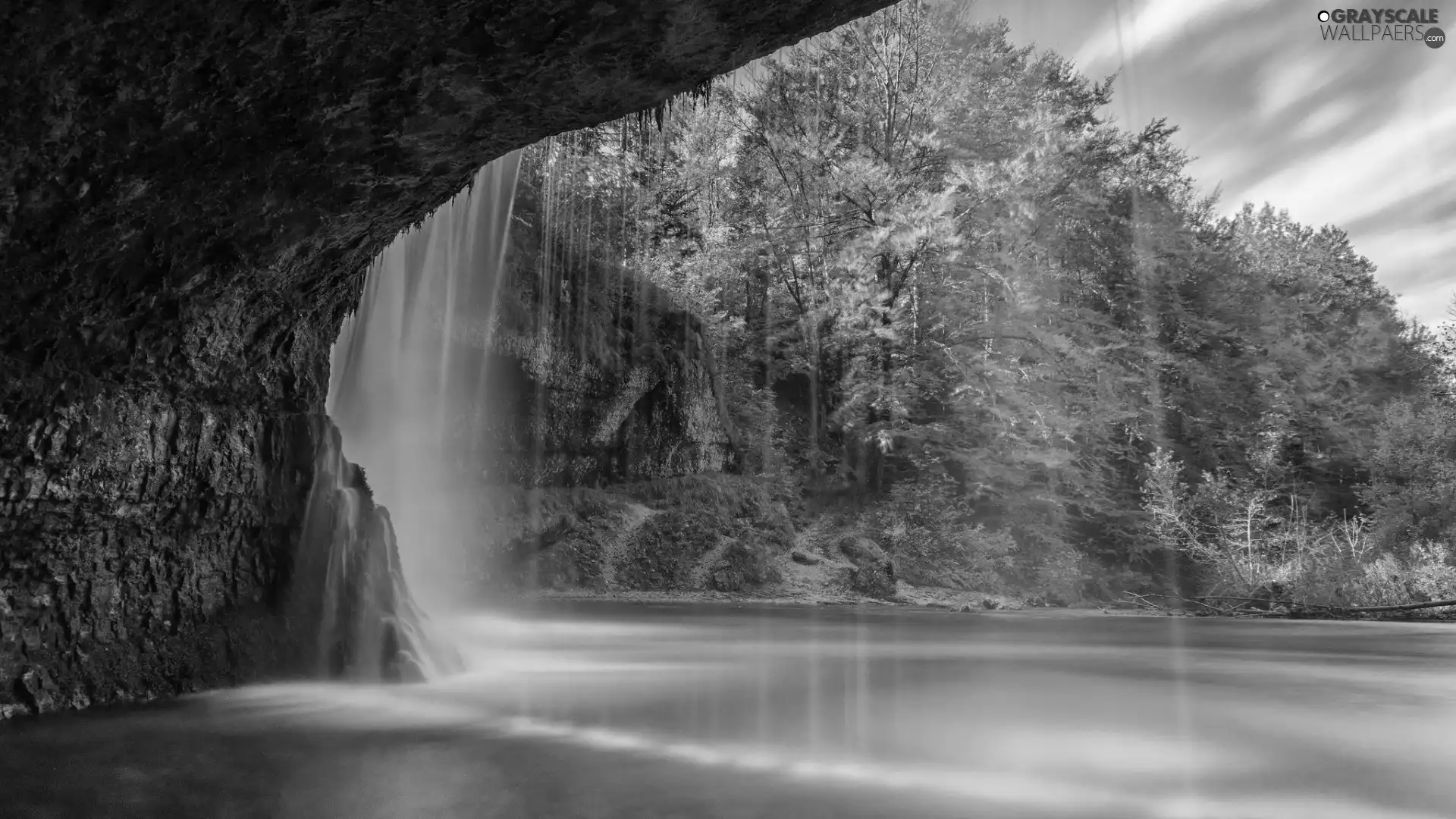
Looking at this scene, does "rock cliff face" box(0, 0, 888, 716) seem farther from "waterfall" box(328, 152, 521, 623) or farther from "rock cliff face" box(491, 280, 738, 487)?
"rock cliff face" box(491, 280, 738, 487)

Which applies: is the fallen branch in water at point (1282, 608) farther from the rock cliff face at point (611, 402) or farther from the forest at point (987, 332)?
the rock cliff face at point (611, 402)

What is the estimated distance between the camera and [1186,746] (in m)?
3.51

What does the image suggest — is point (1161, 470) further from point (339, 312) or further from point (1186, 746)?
point (339, 312)

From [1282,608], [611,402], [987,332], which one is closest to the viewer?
[1282,608]

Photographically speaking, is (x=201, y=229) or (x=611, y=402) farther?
(x=611, y=402)

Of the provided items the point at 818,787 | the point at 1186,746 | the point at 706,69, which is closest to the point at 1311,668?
the point at 1186,746

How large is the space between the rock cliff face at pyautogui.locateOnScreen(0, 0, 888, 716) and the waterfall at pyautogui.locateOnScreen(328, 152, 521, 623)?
7.33 metres

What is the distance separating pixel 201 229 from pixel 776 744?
3.51 metres

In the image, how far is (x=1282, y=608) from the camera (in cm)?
1181

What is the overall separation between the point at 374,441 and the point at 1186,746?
11.9m

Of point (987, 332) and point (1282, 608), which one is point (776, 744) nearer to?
point (1282, 608)

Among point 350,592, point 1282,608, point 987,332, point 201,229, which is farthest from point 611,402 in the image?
point 1282,608

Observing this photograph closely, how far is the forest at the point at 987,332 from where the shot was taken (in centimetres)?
1428

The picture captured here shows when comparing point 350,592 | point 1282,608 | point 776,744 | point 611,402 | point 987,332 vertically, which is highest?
point 987,332
